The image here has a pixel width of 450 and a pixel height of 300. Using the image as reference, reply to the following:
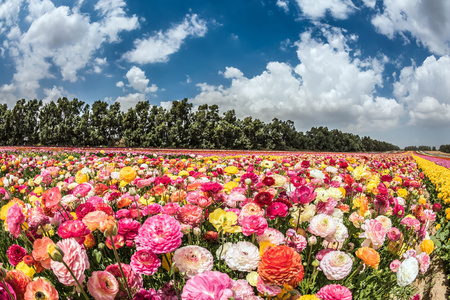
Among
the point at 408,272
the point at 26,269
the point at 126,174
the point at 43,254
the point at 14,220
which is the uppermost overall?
the point at 126,174

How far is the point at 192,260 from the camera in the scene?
103 cm

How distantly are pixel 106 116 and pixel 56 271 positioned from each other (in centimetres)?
4019

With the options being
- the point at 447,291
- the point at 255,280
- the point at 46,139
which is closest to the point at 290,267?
the point at 255,280

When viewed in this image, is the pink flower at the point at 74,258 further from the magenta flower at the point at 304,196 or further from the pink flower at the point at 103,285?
the magenta flower at the point at 304,196

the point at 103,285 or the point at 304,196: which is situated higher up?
the point at 304,196

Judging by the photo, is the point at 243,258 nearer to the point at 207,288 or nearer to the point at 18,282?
the point at 207,288

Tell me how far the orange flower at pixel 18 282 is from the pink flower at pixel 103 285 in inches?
10.0

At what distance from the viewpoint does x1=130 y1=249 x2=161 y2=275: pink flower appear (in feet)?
3.32

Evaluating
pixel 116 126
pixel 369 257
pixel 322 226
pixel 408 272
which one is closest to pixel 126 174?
pixel 322 226

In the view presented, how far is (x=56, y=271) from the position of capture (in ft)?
3.05

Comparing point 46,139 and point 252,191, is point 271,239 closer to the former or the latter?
point 252,191

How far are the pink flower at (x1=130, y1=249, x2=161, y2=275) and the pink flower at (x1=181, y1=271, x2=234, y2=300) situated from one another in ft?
0.99

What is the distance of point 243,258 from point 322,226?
0.51 meters

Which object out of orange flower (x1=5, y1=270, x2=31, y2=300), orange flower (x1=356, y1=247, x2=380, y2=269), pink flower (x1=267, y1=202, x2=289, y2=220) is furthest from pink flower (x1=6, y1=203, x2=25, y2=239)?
orange flower (x1=356, y1=247, x2=380, y2=269)
